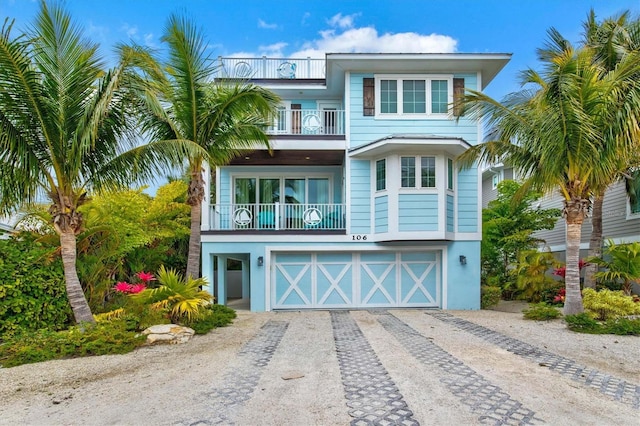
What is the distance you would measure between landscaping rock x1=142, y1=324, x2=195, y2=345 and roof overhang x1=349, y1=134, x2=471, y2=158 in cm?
711

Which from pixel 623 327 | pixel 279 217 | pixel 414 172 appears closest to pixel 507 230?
pixel 414 172

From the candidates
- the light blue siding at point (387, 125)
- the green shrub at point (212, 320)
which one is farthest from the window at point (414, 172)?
the green shrub at point (212, 320)

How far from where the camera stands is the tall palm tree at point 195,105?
8523 millimetres

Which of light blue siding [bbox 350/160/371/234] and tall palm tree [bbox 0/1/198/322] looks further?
light blue siding [bbox 350/160/371/234]

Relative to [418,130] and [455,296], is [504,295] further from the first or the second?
[418,130]

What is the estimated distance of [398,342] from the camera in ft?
23.3

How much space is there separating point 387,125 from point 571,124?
525 cm

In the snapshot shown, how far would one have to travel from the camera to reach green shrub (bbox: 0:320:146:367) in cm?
602

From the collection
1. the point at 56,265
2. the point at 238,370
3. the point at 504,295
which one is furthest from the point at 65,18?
the point at 504,295

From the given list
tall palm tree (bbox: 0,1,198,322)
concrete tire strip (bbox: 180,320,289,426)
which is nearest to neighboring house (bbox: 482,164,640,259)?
concrete tire strip (bbox: 180,320,289,426)

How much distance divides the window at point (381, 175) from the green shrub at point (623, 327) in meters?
6.32

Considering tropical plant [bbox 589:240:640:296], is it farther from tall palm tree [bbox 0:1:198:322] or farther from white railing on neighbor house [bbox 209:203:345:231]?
tall palm tree [bbox 0:1:198:322]

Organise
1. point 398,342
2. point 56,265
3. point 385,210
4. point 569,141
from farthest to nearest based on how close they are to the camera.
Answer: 1. point 385,210
2. point 569,141
3. point 56,265
4. point 398,342

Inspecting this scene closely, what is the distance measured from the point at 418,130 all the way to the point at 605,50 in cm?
507
